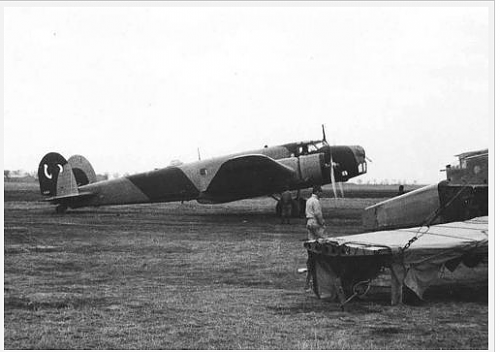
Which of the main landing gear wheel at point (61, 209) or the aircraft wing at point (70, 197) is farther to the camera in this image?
the main landing gear wheel at point (61, 209)

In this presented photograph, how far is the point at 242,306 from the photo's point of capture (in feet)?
21.5

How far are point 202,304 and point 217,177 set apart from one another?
12.1 m

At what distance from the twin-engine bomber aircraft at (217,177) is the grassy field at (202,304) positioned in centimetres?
648

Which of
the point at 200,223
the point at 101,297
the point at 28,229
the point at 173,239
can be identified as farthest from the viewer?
the point at 200,223

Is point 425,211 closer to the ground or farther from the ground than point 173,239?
farther from the ground

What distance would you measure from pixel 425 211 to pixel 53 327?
6.74 m

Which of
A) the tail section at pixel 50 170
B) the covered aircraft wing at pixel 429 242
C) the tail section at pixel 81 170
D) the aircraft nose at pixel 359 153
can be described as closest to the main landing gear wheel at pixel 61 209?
the tail section at pixel 50 170

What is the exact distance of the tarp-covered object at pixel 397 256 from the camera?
652 cm

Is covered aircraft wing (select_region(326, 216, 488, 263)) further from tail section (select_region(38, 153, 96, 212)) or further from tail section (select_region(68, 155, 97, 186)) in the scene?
tail section (select_region(68, 155, 97, 186))

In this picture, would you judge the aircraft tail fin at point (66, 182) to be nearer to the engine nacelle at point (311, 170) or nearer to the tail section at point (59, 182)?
the tail section at point (59, 182)

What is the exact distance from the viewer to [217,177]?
18656 millimetres

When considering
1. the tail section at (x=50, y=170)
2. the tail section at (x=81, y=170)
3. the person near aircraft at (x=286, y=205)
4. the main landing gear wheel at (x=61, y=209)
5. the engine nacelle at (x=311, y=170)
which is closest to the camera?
the person near aircraft at (x=286, y=205)

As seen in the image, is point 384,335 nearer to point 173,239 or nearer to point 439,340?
point 439,340

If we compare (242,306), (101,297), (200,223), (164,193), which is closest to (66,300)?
(101,297)
